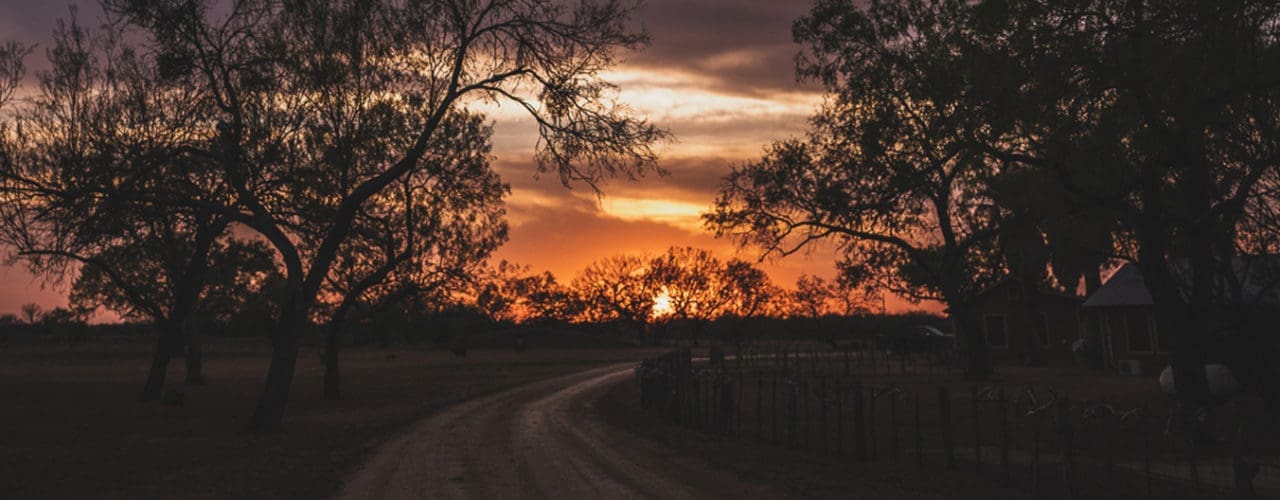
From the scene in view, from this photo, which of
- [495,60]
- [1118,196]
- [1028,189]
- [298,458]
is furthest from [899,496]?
[495,60]

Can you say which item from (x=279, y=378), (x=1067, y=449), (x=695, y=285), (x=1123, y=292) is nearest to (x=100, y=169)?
(x=279, y=378)

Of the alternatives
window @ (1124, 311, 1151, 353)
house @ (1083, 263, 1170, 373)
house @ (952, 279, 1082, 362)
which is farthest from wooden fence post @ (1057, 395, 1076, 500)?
house @ (952, 279, 1082, 362)

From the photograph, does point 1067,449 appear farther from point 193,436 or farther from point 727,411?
point 193,436

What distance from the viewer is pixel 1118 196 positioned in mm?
15648

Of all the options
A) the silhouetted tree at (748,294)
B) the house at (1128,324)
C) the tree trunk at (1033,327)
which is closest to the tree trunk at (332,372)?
the house at (1128,324)

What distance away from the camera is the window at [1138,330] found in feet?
115

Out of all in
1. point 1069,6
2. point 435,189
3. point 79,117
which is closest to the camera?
point 1069,6

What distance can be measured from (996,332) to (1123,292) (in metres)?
12.4

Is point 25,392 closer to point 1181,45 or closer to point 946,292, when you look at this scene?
point 946,292

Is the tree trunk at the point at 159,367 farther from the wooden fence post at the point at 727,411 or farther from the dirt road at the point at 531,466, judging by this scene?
the wooden fence post at the point at 727,411

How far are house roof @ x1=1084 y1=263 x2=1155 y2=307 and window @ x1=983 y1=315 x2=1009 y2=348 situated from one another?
31.9ft

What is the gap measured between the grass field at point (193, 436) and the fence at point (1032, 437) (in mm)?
7439

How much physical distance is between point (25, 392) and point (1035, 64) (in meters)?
37.8

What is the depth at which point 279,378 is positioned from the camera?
19062mm
